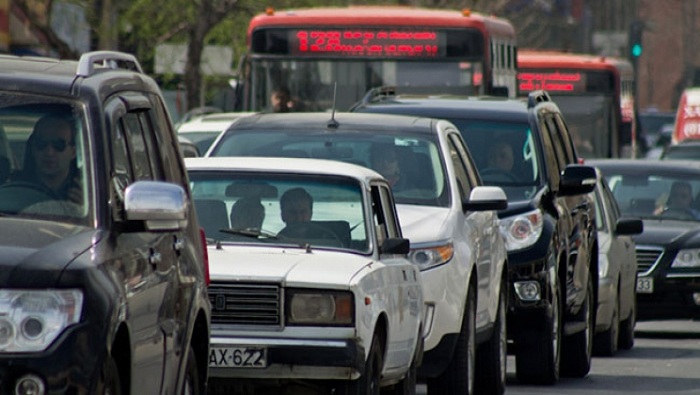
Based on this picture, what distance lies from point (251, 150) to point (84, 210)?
18.9 feet

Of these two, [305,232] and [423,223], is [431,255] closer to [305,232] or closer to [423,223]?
[423,223]

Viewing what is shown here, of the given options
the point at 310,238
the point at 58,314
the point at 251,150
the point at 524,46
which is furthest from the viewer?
the point at 524,46

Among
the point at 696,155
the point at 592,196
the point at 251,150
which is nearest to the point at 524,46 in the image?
the point at 696,155

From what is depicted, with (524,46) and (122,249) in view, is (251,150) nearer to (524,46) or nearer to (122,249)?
(122,249)

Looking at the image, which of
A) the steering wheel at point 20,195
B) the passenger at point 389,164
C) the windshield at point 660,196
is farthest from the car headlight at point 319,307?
the windshield at point 660,196

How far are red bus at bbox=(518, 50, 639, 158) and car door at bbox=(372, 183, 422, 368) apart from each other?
23089mm

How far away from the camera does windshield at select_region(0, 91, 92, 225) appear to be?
6.46 m

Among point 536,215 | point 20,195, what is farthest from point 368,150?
point 20,195

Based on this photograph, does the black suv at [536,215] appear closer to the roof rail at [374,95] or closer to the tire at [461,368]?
the roof rail at [374,95]

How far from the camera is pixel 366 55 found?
23.4m

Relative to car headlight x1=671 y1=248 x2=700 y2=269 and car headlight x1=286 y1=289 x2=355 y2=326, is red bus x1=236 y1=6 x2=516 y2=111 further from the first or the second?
car headlight x1=286 y1=289 x2=355 y2=326

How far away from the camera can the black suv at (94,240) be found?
18.9ft

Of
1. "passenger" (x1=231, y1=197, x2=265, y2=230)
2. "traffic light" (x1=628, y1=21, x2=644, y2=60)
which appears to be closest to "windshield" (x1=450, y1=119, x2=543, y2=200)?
"passenger" (x1=231, y1=197, x2=265, y2=230)

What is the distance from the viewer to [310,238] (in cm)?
1006
